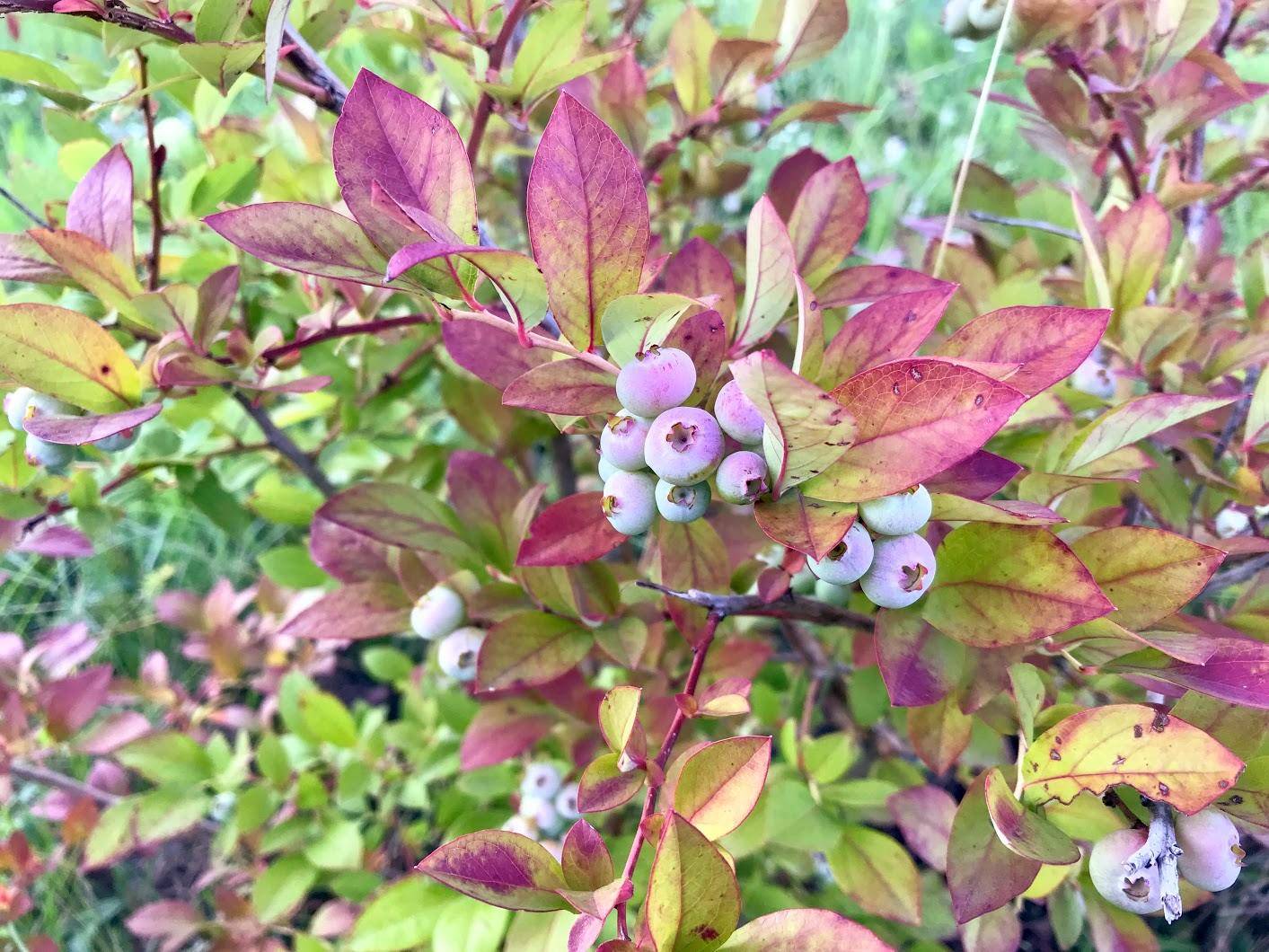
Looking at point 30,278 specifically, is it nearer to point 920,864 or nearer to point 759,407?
point 759,407

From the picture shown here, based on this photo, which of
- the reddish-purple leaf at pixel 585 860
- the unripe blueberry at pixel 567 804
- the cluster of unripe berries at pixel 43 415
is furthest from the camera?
the unripe blueberry at pixel 567 804

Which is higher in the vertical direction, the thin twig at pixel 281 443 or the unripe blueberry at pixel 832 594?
the unripe blueberry at pixel 832 594

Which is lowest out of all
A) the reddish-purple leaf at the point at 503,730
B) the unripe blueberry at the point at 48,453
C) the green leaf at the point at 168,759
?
the green leaf at the point at 168,759

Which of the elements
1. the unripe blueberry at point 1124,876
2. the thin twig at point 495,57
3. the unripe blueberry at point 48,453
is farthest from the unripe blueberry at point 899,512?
the unripe blueberry at point 48,453

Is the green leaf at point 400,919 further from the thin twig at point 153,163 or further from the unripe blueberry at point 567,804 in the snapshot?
the thin twig at point 153,163

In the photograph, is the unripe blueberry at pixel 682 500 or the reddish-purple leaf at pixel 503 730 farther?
the reddish-purple leaf at pixel 503 730

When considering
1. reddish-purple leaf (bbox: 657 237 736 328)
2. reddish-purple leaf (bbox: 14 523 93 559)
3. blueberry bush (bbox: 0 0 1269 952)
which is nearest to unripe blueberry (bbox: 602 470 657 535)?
blueberry bush (bbox: 0 0 1269 952)
